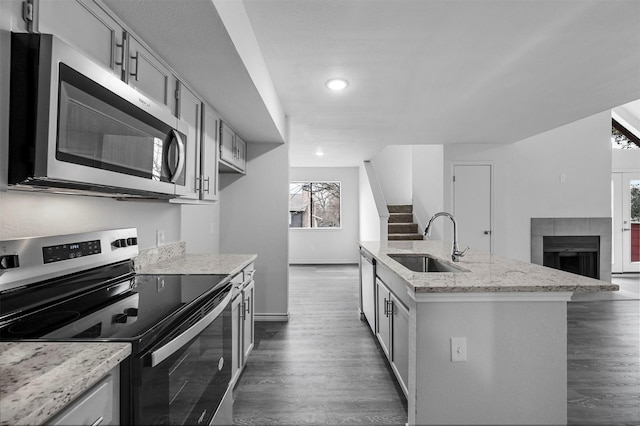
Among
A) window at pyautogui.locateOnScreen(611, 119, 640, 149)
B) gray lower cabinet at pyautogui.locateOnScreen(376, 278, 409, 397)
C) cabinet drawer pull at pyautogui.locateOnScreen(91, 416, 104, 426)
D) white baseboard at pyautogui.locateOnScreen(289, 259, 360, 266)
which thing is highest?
window at pyautogui.locateOnScreen(611, 119, 640, 149)

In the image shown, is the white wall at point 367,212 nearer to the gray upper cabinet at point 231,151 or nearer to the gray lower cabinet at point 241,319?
the gray upper cabinet at point 231,151

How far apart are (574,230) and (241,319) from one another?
5.62 m

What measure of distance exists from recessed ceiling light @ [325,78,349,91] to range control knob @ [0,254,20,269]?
2397 millimetres

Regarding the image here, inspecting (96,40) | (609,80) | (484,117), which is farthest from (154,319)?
(484,117)

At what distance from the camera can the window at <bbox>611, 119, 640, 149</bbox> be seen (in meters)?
6.84

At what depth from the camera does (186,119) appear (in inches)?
84.4

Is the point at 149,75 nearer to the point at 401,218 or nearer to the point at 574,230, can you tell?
the point at 401,218

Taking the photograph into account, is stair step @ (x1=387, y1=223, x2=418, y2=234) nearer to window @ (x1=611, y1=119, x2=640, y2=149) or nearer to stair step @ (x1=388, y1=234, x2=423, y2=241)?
stair step @ (x1=388, y1=234, x2=423, y2=241)

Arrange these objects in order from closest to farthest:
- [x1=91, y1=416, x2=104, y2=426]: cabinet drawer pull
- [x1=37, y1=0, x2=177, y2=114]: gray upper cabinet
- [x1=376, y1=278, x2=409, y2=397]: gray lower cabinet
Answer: [x1=91, y1=416, x2=104, y2=426]: cabinet drawer pull
[x1=37, y1=0, x2=177, y2=114]: gray upper cabinet
[x1=376, y1=278, x2=409, y2=397]: gray lower cabinet

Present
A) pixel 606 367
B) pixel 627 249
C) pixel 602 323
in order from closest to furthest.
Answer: pixel 606 367
pixel 602 323
pixel 627 249

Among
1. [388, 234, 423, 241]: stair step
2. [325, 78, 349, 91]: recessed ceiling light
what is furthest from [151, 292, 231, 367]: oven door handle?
[388, 234, 423, 241]: stair step

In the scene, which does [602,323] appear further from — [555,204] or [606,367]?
[555,204]

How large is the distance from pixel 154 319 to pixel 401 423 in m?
1.56

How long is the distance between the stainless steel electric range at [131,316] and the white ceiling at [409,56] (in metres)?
1.02
